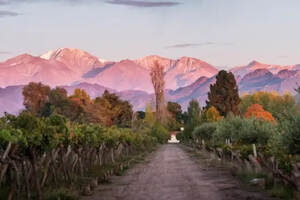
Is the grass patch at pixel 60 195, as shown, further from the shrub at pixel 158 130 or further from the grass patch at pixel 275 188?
the shrub at pixel 158 130

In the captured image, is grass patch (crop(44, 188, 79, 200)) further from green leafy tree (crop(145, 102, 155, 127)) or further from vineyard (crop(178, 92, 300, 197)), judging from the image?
green leafy tree (crop(145, 102, 155, 127))

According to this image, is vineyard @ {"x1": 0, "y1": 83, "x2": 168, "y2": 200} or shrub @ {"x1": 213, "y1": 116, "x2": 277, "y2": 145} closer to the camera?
vineyard @ {"x1": 0, "y1": 83, "x2": 168, "y2": 200}

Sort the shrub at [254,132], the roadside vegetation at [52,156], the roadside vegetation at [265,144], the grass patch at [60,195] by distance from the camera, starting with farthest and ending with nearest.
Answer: the shrub at [254,132]
the grass patch at [60,195]
the roadside vegetation at [265,144]
the roadside vegetation at [52,156]

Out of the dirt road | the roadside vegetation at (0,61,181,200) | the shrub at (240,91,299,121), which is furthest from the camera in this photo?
the shrub at (240,91,299,121)

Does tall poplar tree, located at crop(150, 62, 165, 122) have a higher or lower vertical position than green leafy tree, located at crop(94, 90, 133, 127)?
higher

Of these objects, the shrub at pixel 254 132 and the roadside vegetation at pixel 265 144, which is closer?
the roadside vegetation at pixel 265 144

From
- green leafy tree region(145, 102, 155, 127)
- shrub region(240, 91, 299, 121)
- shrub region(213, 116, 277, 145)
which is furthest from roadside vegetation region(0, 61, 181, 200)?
shrub region(240, 91, 299, 121)

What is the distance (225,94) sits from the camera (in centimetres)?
13038

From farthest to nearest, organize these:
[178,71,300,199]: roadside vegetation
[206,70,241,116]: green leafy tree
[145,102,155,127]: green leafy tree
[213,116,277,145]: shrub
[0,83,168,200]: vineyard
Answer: [145,102,155,127]: green leafy tree < [206,70,241,116]: green leafy tree < [213,116,277,145]: shrub < [178,71,300,199]: roadside vegetation < [0,83,168,200]: vineyard

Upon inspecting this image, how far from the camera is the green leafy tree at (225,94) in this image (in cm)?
12875

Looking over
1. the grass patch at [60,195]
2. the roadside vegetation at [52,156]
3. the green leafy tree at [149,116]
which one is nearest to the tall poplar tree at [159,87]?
the green leafy tree at [149,116]

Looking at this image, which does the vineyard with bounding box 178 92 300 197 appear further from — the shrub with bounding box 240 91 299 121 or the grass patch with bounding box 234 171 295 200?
the shrub with bounding box 240 91 299 121

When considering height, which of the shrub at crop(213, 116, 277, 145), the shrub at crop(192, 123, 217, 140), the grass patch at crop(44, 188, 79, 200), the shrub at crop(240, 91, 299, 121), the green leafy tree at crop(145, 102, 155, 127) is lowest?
the grass patch at crop(44, 188, 79, 200)

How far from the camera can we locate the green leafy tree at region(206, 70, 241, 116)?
422ft
